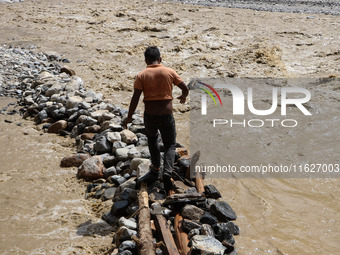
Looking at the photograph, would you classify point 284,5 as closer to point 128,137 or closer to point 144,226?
point 128,137

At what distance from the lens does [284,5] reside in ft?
58.0

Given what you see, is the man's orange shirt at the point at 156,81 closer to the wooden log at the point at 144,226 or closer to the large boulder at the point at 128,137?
the wooden log at the point at 144,226

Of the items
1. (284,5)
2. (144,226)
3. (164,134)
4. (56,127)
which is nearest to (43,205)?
(144,226)

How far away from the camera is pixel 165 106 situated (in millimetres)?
4121

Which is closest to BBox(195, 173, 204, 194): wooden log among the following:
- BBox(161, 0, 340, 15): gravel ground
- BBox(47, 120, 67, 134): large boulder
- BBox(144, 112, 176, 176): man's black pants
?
BBox(144, 112, 176, 176): man's black pants

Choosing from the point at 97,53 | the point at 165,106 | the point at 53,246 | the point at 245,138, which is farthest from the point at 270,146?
the point at 97,53

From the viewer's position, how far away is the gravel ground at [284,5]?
16188 millimetres

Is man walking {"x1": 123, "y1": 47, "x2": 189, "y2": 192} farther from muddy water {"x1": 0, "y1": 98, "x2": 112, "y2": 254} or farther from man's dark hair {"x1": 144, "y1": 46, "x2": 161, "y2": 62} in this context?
muddy water {"x1": 0, "y1": 98, "x2": 112, "y2": 254}

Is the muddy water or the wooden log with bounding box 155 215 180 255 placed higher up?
the wooden log with bounding box 155 215 180 255

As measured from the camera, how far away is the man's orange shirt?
3.98 m

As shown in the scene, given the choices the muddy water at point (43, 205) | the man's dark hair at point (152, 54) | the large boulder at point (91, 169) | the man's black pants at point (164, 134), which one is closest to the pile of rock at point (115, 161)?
the large boulder at point (91, 169)

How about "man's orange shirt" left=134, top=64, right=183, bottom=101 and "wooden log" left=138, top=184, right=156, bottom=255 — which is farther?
"man's orange shirt" left=134, top=64, right=183, bottom=101

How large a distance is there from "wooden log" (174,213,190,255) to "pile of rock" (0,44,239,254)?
0.04 metres

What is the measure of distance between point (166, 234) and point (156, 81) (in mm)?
1680
